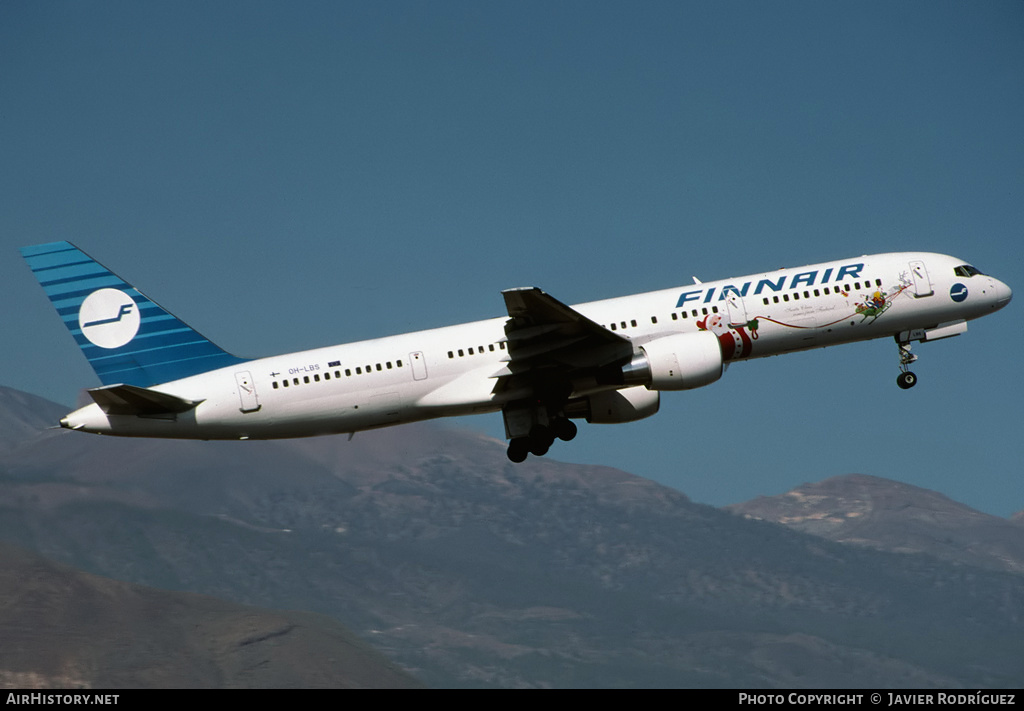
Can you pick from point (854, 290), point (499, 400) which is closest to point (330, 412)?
point (499, 400)

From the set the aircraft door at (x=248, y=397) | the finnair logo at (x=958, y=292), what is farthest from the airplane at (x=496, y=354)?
the finnair logo at (x=958, y=292)

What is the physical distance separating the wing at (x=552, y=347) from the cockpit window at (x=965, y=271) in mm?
13513

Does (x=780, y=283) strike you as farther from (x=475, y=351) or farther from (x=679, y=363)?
(x=475, y=351)

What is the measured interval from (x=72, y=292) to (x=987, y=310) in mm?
32522

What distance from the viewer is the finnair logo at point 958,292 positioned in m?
42.5

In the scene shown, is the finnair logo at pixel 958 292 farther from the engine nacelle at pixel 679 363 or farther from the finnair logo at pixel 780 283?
the engine nacelle at pixel 679 363

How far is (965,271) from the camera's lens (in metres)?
43.3

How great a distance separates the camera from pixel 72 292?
4022 cm

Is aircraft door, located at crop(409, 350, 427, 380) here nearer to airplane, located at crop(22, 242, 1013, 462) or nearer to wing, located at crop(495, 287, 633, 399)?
airplane, located at crop(22, 242, 1013, 462)

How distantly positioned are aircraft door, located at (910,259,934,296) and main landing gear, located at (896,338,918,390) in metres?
1.95

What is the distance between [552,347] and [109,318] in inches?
591

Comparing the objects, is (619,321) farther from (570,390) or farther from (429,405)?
(429,405)
